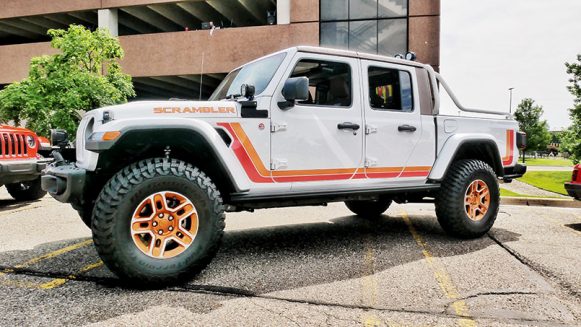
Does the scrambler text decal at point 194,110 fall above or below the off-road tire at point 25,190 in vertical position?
above

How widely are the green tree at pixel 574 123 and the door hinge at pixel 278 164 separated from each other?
1706 cm

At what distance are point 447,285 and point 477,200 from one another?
6.98ft

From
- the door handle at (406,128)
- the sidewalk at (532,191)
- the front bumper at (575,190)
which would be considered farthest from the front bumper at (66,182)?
the sidewalk at (532,191)

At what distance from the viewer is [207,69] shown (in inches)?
793

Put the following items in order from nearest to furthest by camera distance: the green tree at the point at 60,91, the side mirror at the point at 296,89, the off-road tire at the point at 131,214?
the off-road tire at the point at 131,214 < the side mirror at the point at 296,89 < the green tree at the point at 60,91

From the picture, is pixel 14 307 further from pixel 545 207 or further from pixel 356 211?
pixel 545 207

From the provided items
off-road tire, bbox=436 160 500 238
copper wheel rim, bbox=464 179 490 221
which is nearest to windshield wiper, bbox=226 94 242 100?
off-road tire, bbox=436 160 500 238

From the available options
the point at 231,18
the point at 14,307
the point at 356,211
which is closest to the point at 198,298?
the point at 14,307

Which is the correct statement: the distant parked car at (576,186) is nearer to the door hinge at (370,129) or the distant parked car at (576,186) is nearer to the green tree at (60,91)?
the door hinge at (370,129)

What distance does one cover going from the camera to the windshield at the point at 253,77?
4.21 metres

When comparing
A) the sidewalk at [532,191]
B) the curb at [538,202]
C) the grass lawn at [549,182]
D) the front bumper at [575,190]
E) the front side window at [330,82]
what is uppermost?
the front side window at [330,82]

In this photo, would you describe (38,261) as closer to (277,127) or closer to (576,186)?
(277,127)

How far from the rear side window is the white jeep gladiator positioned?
0.05 ft

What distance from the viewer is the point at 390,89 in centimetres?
485
